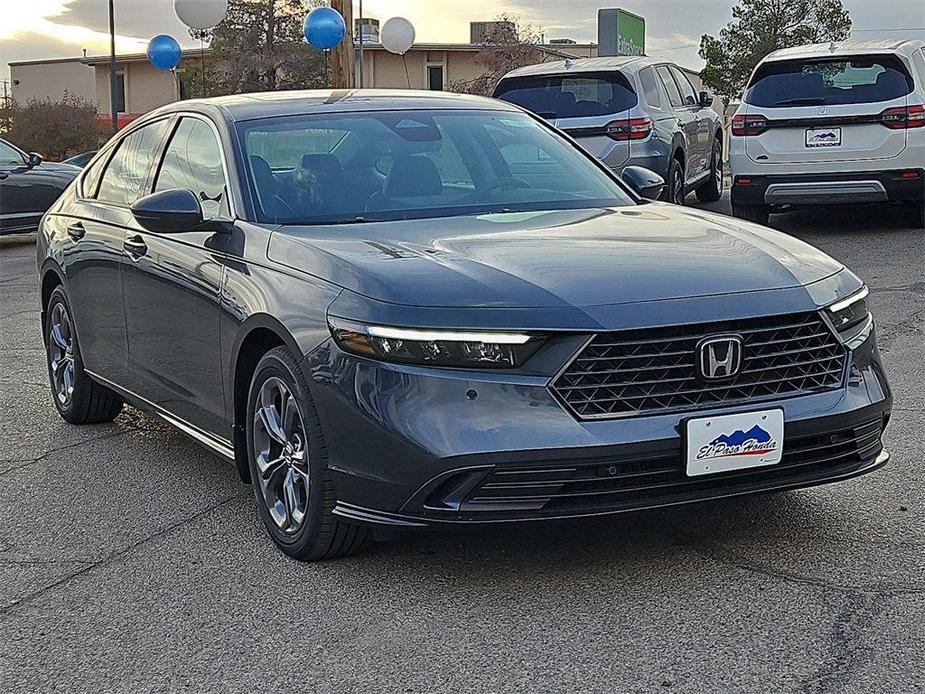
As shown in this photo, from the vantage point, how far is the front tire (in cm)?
420

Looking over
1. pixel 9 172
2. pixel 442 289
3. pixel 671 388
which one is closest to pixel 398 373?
pixel 442 289

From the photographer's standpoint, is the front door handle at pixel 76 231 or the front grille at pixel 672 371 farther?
the front door handle at pixel 76 231

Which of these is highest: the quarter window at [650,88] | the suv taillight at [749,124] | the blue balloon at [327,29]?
the blue balloon at [327,29]

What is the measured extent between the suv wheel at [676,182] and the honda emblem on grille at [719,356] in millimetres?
9559

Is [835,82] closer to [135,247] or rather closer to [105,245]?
[105,245]

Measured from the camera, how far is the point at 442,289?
398 centimetres

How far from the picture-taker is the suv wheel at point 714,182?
52.5 feet

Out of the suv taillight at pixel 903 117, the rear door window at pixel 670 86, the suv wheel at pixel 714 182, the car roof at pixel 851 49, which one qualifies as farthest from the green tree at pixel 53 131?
the suv taillight at pixel 903 117

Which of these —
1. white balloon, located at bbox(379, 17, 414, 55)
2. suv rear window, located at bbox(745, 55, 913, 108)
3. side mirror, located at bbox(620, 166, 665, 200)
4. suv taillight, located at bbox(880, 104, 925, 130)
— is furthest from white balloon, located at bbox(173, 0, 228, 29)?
side mirror, located at bbox(620, 166, 665, 200)

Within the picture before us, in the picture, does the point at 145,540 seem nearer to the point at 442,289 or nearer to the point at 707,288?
the point at 442,289

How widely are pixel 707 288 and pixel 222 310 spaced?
5.72 ft

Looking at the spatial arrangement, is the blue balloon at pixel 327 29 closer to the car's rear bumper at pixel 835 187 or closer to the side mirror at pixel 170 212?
the car's rear bumper at pixel 835 187

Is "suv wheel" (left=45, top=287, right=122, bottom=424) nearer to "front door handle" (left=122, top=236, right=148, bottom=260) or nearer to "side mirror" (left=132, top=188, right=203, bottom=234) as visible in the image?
"front door handle" (left=122, top=236, right=148, bottom=260)

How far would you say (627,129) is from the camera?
12.8 m
